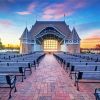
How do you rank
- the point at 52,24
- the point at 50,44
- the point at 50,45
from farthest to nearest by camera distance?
the point at 52,24 < the point at 50,45 < the point at 50,44

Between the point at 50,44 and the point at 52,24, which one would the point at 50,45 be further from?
the point at 52,24

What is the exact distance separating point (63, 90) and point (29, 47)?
1621 inches

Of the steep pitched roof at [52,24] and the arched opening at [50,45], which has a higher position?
the steep pitched roof at [52,24]

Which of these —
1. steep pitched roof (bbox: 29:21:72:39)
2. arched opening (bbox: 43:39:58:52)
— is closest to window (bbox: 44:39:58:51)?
arched opening (bbox: 43:39:58:52)

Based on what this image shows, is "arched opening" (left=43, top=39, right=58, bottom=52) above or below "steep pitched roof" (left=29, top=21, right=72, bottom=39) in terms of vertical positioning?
below

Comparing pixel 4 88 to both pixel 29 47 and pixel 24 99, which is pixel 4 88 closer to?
pixel 24 99

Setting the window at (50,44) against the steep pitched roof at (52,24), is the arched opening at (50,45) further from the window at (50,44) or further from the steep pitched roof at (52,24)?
the steep pitched roof at (52,24)

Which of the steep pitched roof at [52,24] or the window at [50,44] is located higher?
the steep pitched roof at [52,24]

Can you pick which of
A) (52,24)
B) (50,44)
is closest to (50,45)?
(50,44)

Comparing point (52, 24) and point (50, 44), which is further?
point (52, 24)

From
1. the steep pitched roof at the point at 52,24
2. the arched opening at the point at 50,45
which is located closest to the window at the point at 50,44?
the arched opening at the point at 50,45

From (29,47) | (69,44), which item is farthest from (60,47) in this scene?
(29,47)

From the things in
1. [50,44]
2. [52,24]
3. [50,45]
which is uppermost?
[52,24]

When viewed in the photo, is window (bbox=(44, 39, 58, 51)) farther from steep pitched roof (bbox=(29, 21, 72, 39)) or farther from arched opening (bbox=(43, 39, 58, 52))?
steep pitched roof (bbox=(29, 21, 72, 39))
